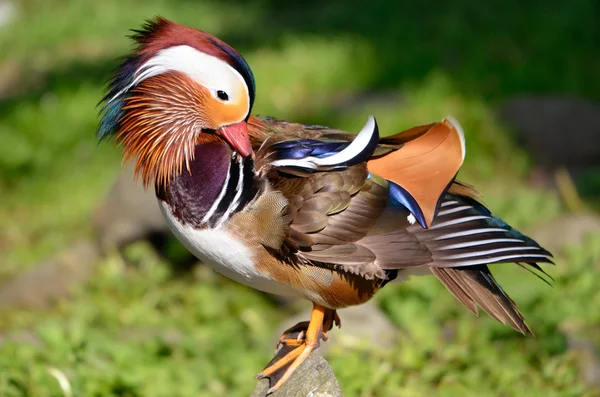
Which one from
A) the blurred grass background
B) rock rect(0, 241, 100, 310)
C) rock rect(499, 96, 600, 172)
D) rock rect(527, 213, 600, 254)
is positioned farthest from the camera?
rock rect(499, 96, 600, 172)

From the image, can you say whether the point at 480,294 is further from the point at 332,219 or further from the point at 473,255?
the point at 332,219

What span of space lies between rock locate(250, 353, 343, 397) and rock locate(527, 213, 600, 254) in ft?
7.23

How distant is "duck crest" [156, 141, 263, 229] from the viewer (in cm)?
232

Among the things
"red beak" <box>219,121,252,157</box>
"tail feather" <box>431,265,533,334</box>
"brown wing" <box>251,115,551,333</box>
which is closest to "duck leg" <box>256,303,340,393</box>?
"brown wing" <box>251,115,551,333</box>

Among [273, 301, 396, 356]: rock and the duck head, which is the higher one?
the duck head

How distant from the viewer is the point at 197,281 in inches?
188

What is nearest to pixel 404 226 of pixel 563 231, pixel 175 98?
pixel 175 98

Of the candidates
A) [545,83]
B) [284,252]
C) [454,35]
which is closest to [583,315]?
[284,252]

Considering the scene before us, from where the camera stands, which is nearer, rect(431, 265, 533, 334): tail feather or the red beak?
the red beak

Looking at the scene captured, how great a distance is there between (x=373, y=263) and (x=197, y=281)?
2500mm

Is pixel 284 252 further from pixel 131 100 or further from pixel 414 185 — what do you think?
pixel 131 100

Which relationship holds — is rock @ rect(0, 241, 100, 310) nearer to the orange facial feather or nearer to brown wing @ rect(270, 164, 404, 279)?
the orange facial feather

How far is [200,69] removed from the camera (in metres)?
2.31

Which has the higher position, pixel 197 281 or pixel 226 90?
pixel 226 90
